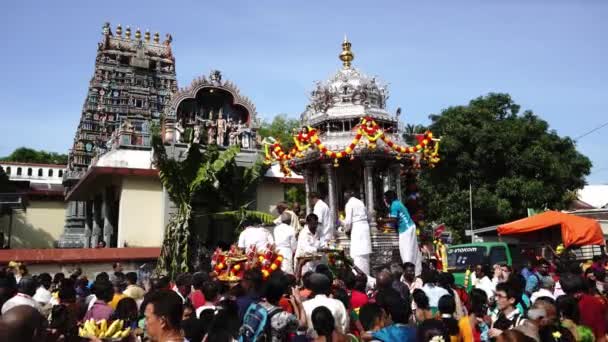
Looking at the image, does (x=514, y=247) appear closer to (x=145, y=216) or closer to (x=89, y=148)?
(x=145, y=216)

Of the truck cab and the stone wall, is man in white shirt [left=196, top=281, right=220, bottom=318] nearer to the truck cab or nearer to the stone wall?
the truck cab

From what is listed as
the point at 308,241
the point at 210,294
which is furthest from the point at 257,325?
the point at 308,241

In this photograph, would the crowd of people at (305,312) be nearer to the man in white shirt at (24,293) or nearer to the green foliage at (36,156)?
the man in white shirt at (24,293)

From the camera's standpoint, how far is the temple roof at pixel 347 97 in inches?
649

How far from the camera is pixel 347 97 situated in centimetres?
1683

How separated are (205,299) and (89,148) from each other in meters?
41.0

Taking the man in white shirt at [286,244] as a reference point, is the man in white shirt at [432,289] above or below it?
below

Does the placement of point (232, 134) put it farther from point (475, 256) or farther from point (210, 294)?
point (210, 294)

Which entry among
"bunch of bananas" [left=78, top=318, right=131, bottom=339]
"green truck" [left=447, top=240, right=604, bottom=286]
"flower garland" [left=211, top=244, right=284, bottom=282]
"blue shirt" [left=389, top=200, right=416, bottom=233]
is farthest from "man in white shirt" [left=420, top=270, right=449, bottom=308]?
"green truck" [left=447, top=240, right=604, bottom=286]

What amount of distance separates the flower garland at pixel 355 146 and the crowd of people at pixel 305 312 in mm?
7486

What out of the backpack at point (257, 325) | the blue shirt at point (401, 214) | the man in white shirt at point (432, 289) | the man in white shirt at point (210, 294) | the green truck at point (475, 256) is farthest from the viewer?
the green truck at point (475, 256)

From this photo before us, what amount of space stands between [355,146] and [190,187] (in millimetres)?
7109

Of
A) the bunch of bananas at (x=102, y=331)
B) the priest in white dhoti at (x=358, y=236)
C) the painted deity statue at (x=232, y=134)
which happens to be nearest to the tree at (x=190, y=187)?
the painted deity statue at (x=232, y=134)

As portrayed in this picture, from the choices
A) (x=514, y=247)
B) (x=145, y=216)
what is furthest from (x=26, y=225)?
(x=514, y=247)
